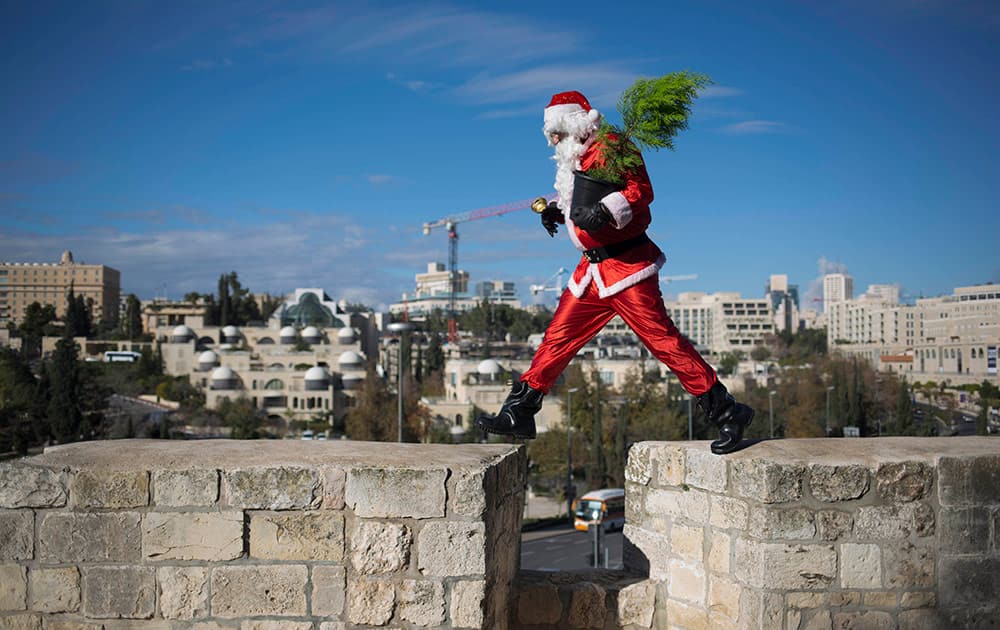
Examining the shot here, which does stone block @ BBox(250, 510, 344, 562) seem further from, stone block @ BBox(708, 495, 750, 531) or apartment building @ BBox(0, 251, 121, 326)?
apartment building @ BBox(0, 251, 121, 326)

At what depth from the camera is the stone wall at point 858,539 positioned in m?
4.21

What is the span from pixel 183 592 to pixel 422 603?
1051mm

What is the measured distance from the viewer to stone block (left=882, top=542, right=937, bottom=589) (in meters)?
4.26

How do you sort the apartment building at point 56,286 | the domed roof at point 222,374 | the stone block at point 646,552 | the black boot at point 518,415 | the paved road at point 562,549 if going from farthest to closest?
the apartment building at point 56,286 → the domed roof at point 222,374 → the paved road at point 562,549 → the black boot at point 518,415 → the stone block at point 646,552

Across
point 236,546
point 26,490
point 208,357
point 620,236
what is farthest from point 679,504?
point 208,357

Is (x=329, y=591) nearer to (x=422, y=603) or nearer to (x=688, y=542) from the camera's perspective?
(x=422, y=603)

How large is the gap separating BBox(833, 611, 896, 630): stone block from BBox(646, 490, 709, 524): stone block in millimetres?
770

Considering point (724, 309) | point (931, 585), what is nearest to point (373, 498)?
point (931, 585)

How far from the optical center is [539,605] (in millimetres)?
4625

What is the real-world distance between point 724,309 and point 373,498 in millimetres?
161748

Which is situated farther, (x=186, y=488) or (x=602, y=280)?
(x=602, y=280)

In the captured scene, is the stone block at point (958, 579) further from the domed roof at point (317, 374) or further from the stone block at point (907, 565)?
the domed roof at point (317, 374)

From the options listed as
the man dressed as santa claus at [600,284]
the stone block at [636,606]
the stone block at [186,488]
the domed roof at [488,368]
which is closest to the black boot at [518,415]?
the man dressed as santa claus at [600,284]

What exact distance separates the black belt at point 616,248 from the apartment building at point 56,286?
84.4 m
